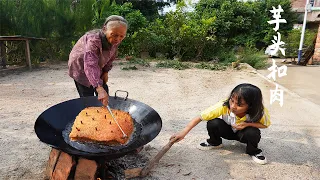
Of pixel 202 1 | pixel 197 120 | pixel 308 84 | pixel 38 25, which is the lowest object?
pixel 308 84

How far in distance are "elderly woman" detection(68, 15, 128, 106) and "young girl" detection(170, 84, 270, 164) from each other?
2.70 ft

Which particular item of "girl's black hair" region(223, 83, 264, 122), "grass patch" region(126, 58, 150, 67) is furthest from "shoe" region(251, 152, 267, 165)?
"grass patch" region(126, 58, 150, 67)

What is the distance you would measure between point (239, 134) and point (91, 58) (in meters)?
1.57

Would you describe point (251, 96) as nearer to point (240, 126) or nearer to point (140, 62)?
point (240, 126)

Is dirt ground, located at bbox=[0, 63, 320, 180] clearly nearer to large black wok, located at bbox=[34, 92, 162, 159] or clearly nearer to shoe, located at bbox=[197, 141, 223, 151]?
shoe, located at bbox=[197, 141, 223, 151]

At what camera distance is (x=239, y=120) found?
8.16 ft

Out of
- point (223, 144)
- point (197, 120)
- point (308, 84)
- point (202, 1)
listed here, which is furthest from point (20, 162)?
point (202, 1)

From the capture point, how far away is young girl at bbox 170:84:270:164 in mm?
2182

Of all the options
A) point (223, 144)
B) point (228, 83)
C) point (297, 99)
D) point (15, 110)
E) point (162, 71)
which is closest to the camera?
point (223, 144)

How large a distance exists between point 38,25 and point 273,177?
25.6 feet

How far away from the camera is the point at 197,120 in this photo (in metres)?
2.34

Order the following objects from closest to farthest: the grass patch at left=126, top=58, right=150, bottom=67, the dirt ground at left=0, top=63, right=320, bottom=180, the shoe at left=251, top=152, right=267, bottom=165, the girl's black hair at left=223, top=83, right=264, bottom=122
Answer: the girl's black hair at left=223, top=83, right=264, bottom=122 < the dirt ground at left=0, top=63, right=320, bottom=180 < the shoe at left=251, top=152, right=267, bottom=165 < the grass patch at left=126, top=58, right=150, bottom=67

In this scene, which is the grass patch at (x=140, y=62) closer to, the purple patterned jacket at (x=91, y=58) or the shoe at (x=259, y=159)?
the purple patterned jacket at (x=91, y=58)

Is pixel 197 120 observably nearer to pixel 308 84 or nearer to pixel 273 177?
pixel 273 177
